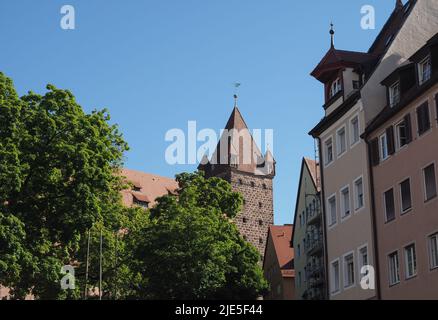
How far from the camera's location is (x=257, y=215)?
350 feet

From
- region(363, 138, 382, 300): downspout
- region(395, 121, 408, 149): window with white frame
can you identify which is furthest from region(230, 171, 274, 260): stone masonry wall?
region(395, 121, 408, 149): window with white frame

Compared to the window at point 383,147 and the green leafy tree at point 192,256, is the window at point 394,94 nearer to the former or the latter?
the window at point 383,147

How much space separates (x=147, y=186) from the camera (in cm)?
11125

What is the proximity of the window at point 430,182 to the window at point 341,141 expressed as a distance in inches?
281

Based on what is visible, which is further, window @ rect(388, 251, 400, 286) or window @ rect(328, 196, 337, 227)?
window @ rect(328, 196, 337, 227)

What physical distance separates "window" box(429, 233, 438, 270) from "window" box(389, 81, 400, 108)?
643cm

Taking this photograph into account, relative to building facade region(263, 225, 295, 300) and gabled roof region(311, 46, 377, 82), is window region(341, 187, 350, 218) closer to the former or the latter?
gabled roof region(311, 46, 377, 82)

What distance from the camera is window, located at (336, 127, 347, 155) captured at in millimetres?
37469

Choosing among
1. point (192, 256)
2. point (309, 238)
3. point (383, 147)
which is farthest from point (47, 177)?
point (309, 238)

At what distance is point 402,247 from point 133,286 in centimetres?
2425

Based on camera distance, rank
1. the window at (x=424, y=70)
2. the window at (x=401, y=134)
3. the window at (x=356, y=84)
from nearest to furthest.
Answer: the window at (x=424, y=70) → the window at (x=401, y=134) → the window at (x=356, y=84)

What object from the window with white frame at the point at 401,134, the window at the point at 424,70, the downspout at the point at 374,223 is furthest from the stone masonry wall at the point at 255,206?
the window at the point at 424,70

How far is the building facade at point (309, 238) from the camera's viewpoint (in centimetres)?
4953
